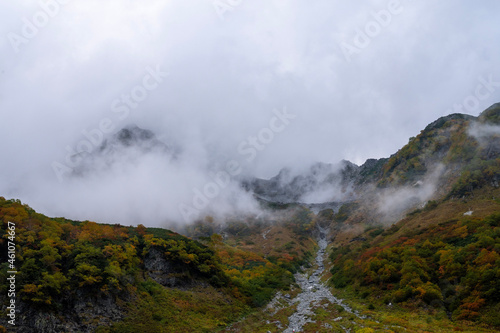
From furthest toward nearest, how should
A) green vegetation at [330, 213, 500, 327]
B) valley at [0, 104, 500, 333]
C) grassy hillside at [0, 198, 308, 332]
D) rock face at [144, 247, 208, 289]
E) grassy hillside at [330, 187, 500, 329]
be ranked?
rock face at [144, 247, 208, 289]
grassy hillside at [330, 187, 500, 329]
green vegetation at [330, 213, 500, 327]
valley at [0, 104, 500, 333]
grassy hillside at [0, 198, 308, 332]

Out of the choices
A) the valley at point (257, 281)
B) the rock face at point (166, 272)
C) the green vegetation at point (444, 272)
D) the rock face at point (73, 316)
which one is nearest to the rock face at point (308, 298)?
the valley at point (257, 281)

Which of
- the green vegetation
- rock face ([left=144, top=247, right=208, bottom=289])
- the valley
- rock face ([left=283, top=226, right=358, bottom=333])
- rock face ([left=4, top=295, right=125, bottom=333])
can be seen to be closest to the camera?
rock face ([left=4, top=295, right=125, bottom=333])

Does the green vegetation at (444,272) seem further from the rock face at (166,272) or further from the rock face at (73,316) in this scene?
the rock face at (73,316)

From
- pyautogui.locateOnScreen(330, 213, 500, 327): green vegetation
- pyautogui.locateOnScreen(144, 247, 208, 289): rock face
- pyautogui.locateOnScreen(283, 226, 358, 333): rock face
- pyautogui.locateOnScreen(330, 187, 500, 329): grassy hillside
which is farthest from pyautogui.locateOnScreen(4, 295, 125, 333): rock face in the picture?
pyautogui.locateOnScreen(330, 213, 500, 327): green vegetation

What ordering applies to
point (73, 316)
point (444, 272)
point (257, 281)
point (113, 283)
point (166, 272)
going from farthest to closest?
point (257, 281), point (166, 272), point (444, 272), point (113, 283), point (73, 316)

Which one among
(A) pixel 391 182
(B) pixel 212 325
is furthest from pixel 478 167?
(B) pixel 212 325

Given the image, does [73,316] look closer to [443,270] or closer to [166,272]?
[166,272]

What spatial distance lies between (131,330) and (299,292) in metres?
35.0

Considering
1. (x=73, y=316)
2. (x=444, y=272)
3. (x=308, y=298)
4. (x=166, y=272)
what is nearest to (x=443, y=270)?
(x=444, y=272)

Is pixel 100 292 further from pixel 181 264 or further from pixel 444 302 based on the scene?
pixel 444 302

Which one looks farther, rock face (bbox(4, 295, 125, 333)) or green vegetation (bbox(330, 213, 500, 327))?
green vegetation (bbox(330, 213, 500, 327))

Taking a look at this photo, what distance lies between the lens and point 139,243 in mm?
46125

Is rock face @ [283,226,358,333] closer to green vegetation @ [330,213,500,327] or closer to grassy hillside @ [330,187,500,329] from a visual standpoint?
grassy hillside @ [330,187,500,329]

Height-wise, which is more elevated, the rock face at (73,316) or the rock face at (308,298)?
the rock face at (73,316)
